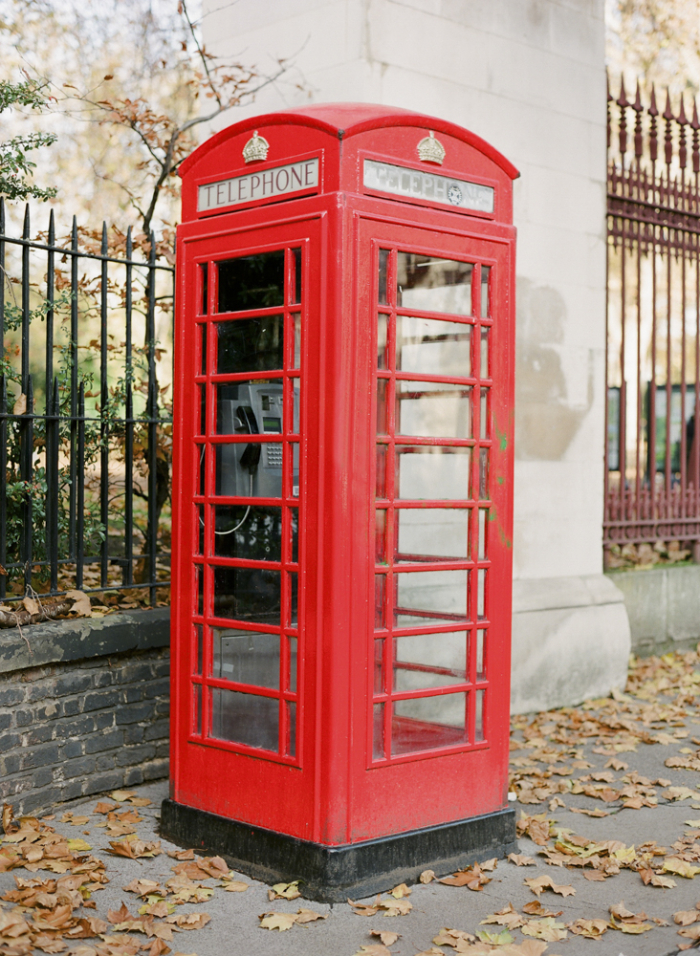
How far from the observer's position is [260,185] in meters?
3.73

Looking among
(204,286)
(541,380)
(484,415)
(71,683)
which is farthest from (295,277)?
(541,380)

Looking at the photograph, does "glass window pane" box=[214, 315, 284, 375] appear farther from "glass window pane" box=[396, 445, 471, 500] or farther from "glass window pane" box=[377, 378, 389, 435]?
"glass window pane" box=[396, 445, 471, 500]

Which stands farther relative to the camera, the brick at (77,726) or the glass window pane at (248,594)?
the brick at (77,726)

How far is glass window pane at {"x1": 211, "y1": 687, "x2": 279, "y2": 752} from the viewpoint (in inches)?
149

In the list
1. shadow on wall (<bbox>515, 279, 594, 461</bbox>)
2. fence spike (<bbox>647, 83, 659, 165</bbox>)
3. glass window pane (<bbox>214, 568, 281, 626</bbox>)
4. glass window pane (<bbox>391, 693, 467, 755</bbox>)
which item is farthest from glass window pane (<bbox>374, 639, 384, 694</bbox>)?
fence spike (<bbox>647, 83, 659, 165</bbox>)

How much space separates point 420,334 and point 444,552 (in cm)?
85

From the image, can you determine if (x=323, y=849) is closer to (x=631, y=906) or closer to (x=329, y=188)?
(x=631, y=906)

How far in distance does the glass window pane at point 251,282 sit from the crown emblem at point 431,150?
62 centimetres

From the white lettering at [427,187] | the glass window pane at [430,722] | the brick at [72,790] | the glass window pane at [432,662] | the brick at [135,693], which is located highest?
the white lettering at [427,187]

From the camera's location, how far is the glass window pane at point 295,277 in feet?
11.8

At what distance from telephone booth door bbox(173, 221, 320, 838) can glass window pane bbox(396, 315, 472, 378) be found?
0.48 m

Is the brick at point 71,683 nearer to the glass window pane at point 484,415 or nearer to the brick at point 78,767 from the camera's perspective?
the brick at point 78,767

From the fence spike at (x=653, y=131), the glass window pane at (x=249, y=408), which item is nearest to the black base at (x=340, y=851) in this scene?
the glass window pane at (x=249, y=408)

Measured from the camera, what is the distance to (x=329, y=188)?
11.5 feet
